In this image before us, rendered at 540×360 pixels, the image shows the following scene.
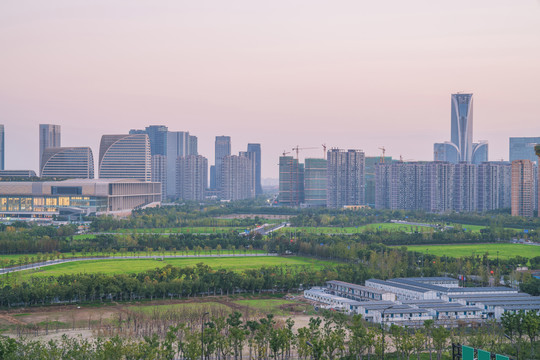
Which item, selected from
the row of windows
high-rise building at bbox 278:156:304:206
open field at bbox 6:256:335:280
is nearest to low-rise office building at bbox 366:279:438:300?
open field at bbox 6:256:335:280

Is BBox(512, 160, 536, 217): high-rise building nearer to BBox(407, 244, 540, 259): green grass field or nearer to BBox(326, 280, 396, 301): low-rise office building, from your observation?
BBox(407, 244, 540, 259): green grass field

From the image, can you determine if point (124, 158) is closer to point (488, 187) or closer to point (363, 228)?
point (363, 228)

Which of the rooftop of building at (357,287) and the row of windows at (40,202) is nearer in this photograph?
the rooftop of building at (357,287)

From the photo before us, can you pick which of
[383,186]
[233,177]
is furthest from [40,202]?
[233,177]

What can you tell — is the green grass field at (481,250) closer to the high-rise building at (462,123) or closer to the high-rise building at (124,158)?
the high-rise building at (124,158)

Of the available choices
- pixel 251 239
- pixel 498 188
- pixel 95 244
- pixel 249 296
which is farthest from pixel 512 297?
pixel 498 188

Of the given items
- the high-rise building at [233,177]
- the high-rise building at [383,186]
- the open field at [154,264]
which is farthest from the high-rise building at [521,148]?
the open field at [154,264]
